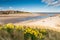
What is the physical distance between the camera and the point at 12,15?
4359mm

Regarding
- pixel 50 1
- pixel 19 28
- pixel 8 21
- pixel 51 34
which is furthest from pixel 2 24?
pixel 50 1

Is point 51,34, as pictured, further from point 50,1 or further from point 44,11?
point 50,1

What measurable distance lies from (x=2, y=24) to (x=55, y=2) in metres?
1.87

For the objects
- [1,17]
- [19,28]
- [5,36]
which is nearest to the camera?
[5,36]

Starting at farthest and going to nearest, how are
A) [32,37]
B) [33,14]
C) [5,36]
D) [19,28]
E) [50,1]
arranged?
1. [50,1]
2. [33,14]
3. [19,28]
4. [32,37]
5. [5,36]

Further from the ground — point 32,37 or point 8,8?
point 8,8

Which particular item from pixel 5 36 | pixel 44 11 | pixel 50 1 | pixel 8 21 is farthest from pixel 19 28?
pixel 50 1

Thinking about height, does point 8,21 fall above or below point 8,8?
below

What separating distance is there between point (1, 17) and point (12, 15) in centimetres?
34

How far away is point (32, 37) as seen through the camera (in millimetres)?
3404

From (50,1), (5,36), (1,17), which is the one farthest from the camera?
(50,1)

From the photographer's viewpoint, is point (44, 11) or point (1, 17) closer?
point (1, 17)

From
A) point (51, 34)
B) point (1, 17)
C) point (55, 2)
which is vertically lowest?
point (51, 34)

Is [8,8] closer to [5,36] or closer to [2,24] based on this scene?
[2,24]
